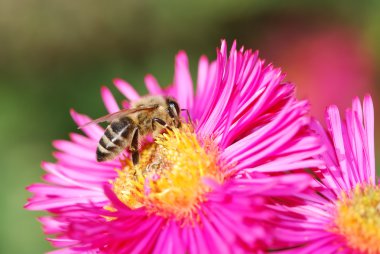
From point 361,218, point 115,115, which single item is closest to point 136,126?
point 115,115

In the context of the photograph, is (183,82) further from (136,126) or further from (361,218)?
(361,218)

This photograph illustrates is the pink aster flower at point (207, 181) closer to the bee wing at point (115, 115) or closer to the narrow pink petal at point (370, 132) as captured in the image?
the bee wing at point (115, 115)

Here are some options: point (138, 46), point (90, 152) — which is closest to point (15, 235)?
point (90, 152)

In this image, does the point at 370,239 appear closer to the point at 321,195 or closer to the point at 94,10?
the point at 321,195

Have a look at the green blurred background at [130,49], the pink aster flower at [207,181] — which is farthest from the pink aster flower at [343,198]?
the green blurred background at [130,49]

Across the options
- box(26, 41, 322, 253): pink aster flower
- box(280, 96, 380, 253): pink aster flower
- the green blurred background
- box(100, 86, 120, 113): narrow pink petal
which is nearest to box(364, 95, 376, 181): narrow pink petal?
box(280, 96, 380, 253): pink aster flower

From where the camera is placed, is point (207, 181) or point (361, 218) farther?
point (361, 218)

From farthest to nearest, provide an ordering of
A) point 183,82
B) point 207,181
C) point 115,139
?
point 183,82 < point 115,139 < point 207,181
